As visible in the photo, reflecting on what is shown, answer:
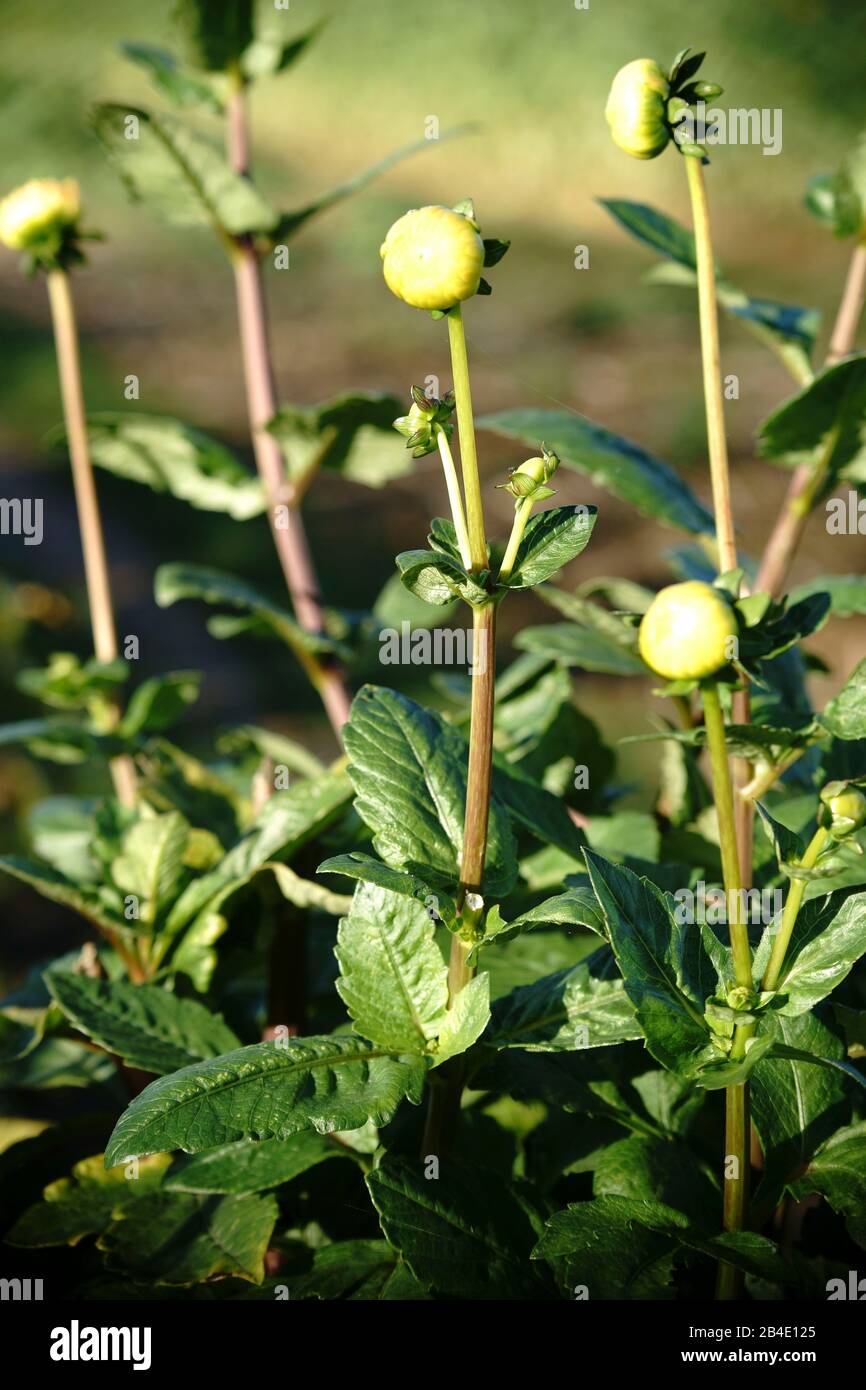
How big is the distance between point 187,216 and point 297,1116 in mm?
646

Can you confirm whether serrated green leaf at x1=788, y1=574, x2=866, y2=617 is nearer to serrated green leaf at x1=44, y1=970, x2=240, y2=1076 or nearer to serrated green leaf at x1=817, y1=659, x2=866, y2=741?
serrated green leaf at x1=817, y1=659, x2=866, y2=741

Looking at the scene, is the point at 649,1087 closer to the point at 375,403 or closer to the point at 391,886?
the point at 391,886

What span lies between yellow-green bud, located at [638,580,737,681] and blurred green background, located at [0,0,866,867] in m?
1.01

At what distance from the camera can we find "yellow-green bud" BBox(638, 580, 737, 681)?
47 cm

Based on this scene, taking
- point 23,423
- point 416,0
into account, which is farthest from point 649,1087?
point 416,0

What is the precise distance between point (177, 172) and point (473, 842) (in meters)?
0.57

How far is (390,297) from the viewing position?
3.54 metres

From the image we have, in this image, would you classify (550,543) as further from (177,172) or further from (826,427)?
(177,172)

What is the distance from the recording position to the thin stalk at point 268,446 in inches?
37.4

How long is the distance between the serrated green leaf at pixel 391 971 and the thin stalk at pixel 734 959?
0.13m

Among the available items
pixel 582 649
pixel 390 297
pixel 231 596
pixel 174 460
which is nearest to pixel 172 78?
pixel 174 460

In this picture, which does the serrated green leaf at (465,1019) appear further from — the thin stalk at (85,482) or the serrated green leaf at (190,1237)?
the thin stalk at (85,482)

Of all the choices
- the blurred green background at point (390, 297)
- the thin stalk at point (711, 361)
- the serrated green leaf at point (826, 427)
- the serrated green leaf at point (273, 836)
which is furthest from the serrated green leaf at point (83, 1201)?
the blurred green background at point (390, 297)

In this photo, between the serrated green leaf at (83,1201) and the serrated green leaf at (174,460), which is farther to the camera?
the serrated green leaf at (174,460)
